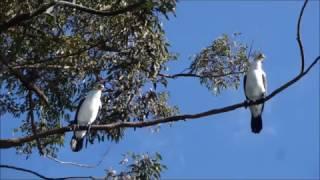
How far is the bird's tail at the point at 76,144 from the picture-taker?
9.13m

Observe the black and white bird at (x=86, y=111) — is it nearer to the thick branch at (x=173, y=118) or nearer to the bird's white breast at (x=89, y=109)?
the bird's white breast at (x=89, y=109)

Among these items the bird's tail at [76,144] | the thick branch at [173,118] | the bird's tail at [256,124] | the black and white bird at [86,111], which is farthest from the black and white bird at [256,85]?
the bird's tail at [76,144]

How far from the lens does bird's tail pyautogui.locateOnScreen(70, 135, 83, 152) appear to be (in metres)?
9.13

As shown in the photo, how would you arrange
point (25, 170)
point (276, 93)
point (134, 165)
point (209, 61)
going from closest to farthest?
point (276, 93) < point (25, 170) < point (134, 165) < point (209, 61)

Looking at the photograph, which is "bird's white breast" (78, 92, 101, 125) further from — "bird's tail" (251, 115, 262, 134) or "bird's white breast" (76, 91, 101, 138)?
"bird's tail" (251, 115, 262, 134)

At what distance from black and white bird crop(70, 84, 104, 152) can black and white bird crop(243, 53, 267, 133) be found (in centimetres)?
194

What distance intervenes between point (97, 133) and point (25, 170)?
96.1 inches

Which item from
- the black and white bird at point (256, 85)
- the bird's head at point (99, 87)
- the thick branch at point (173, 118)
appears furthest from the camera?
the bird's head at point (99, 87)

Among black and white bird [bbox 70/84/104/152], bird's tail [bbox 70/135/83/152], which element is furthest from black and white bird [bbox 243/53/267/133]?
bird's tail [bbox 70/135/83/152]

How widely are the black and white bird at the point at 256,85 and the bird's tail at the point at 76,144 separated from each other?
7.11 ft

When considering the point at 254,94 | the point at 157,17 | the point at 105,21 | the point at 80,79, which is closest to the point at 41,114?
the point at 80,79

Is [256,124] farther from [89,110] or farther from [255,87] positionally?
[89,110]

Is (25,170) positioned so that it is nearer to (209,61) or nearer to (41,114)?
(41,114)

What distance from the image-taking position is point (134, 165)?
9258mm
